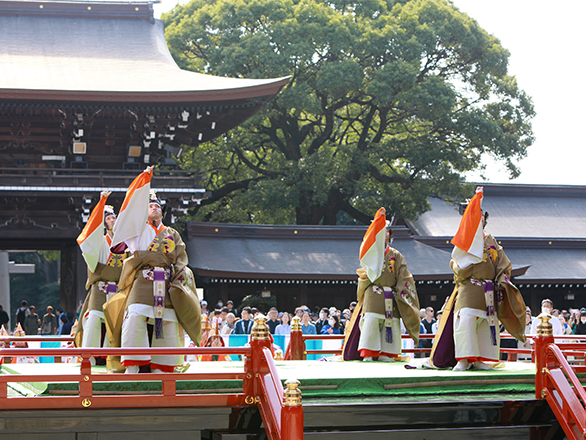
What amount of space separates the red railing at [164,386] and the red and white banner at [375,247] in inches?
121

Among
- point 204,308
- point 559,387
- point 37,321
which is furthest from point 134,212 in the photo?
point 37,321

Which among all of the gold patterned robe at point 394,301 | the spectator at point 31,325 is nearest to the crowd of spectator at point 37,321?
the spectator at point 31,325

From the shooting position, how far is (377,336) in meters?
8.48

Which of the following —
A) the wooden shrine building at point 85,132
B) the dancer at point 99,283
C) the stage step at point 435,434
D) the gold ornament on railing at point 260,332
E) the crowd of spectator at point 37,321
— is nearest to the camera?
the gold ornament on railing at point 260,332

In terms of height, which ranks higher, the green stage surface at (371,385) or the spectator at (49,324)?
the green stage surface at (371,385)

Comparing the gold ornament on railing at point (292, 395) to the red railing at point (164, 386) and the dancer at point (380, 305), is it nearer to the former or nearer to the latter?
the red railing at point (164, 386)

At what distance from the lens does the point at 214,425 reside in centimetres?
563

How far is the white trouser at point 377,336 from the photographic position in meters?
8.46

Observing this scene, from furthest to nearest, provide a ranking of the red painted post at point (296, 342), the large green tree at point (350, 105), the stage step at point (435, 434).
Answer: the large green tree at point (350, 105) < the red painted post at point (296, 342) < the stage step at point (435, 434)

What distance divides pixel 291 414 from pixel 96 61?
61.2 feet

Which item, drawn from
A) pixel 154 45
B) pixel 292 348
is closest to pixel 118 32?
pixel 154 45

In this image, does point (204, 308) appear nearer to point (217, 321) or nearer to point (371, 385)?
point (217, 321)

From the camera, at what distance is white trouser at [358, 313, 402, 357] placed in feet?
27.8

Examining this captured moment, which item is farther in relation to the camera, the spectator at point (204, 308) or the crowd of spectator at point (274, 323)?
the crowd of spectator at point (274, 323)
